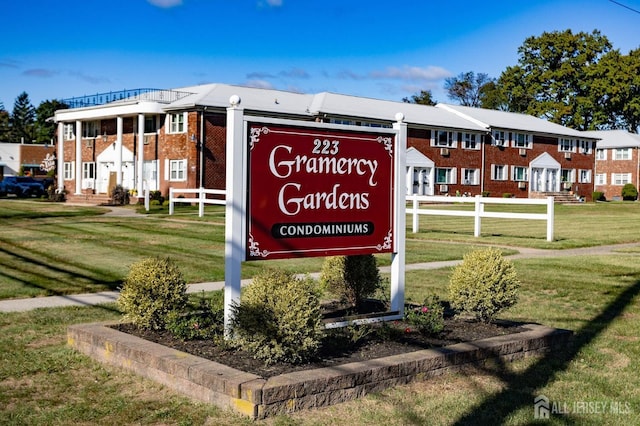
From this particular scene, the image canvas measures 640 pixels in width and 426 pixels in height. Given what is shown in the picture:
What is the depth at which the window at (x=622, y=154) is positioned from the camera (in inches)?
3103

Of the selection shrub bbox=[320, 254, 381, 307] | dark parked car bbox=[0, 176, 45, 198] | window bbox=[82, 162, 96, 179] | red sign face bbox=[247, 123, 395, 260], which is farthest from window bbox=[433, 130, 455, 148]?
red sign face bbox=[247, 123, 395, 260]

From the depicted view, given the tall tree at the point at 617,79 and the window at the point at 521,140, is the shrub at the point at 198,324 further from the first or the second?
the tall tree at the point at 617,79

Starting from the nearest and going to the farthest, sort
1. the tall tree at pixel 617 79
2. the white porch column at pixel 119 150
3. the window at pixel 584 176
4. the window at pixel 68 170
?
the white porch column at pixel 119 150
the window at pixel 68 170
the window at pixel 584 176
the tall tree at pixel 617 79

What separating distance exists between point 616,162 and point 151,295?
263 ft

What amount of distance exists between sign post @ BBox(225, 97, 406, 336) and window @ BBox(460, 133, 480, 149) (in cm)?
4865

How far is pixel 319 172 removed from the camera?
7.70m

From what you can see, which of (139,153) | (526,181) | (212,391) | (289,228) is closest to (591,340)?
(289,228)

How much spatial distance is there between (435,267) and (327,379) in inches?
375

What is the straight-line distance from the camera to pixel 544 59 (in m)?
86.7

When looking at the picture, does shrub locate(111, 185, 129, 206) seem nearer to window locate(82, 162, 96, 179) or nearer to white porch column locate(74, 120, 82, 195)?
window locate(82, 162, 96, 179)

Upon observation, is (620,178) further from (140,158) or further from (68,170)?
(68,170)

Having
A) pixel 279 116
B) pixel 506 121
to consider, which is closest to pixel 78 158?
pixel 279 116

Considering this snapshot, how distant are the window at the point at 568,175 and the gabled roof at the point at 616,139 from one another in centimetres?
1250

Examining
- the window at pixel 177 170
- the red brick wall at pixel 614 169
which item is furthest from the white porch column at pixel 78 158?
the red brick wall at pixel 614 169
